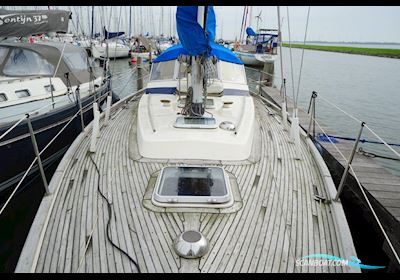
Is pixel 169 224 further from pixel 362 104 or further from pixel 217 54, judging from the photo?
pixel 362 104

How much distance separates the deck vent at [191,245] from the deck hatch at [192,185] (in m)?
0.48

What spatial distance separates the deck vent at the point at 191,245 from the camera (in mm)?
2236

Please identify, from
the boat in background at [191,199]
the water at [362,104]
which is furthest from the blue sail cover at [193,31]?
the water at [362,104]

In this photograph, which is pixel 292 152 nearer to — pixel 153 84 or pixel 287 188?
pixel 287 188

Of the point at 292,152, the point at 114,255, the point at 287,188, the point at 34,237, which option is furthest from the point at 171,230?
the point at 292,152

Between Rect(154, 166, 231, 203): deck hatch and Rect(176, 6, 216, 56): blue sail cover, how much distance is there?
5.59 ft

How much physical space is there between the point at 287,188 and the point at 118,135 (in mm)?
2807

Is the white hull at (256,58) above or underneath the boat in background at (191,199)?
above

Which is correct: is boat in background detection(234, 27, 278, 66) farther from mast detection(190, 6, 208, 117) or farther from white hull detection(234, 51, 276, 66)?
mast detection(190, 6, 208, 117)

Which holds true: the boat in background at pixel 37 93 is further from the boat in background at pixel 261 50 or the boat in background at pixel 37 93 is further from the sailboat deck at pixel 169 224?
the boat in background at pixel 261 50

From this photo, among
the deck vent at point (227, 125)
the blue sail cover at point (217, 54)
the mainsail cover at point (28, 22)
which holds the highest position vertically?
the mainsail cover at point (28, 22)

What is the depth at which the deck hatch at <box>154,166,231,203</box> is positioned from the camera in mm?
2818

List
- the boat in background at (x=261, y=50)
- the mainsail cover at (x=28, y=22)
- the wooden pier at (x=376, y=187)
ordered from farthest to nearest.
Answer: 1. the boat in background at (x=261, y=50)
2. the mainsail cover at (x=28, y=22)
3. the wooden pier at (x=376, y=187)

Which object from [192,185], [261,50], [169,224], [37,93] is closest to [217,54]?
[192,185]
